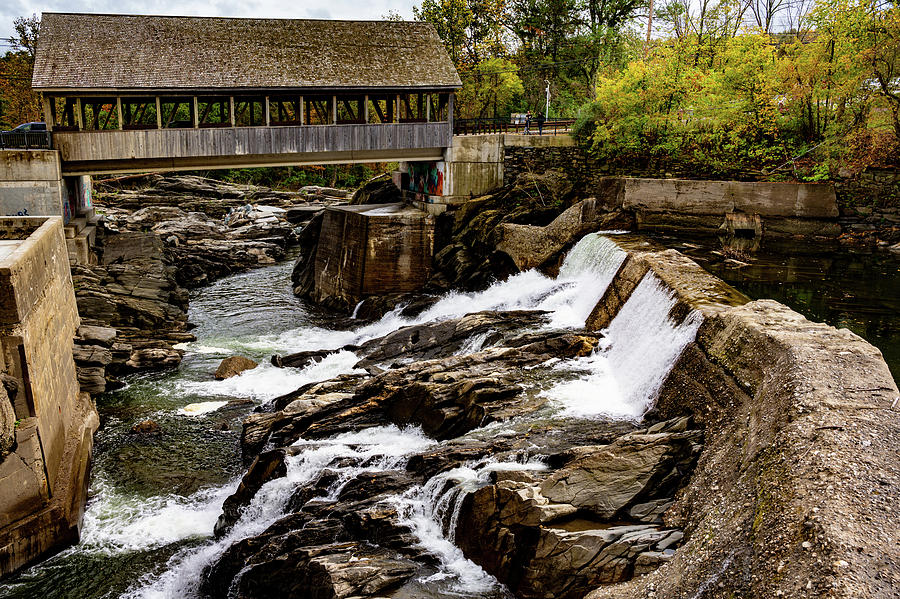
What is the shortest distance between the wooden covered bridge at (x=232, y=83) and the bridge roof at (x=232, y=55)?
4cm

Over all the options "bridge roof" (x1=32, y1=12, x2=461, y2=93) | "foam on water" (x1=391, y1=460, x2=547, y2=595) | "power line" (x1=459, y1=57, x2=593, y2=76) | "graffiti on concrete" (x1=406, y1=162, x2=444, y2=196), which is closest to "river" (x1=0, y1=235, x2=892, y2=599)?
"foam on water" (x1=391, y1=460, x2=547, y2=595)

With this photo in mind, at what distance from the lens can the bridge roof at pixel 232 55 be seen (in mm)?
22312

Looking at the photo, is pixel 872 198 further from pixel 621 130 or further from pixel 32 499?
pixel 32 499

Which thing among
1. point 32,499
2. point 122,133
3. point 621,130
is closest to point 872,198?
point 621,130

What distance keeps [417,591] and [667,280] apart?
8.34m

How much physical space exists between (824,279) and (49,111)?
23.2 m

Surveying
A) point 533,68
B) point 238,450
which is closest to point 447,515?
point 238,450

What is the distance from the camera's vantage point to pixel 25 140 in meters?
21.9

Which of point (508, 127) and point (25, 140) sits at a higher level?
point (508, 127)

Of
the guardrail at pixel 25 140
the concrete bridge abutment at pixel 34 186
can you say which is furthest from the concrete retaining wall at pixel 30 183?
the guardrail at pixel 25 140

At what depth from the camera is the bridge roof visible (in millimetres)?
22312

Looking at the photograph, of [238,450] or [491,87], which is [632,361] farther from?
[491,87]

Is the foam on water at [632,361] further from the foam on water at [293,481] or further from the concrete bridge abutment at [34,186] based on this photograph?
the concrete bridge abutment at [34,186]

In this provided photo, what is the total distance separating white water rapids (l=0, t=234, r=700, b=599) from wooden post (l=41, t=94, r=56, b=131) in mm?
10708
